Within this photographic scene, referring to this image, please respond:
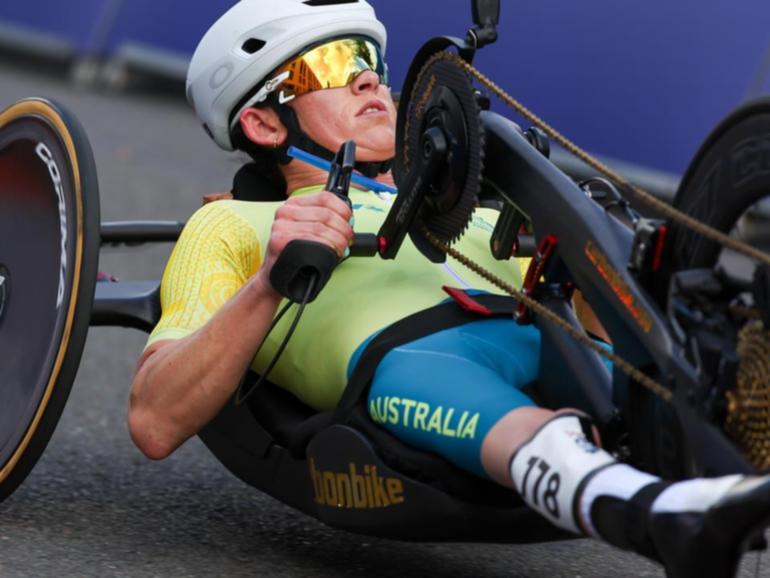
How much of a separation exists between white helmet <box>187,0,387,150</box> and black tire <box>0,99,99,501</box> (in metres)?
0.37

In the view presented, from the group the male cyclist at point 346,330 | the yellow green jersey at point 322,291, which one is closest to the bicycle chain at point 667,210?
the male cyclist at point 346,330

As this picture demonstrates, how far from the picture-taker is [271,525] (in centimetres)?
394

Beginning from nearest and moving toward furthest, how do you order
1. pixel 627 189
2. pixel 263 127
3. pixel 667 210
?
pixel 667 210
pixel 627 189
pixel 263 127

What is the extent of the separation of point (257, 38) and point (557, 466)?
1.50 metres

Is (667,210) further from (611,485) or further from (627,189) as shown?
(611,485)

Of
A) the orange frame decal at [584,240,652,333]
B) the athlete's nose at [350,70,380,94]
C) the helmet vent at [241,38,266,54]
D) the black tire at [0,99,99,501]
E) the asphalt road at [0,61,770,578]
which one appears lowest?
the asphalt road at [0,61,770,578]

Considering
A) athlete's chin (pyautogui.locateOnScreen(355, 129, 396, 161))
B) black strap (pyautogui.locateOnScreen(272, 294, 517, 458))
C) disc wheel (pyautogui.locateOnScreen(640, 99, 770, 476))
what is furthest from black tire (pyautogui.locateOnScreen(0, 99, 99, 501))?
disc wheel (pyautogui.locateOnScreen(640, 99, 770, 476))

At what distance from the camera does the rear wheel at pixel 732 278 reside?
8.95ft

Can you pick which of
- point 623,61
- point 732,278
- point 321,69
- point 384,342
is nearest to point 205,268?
point 384,342

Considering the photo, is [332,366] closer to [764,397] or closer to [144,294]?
[144,294]

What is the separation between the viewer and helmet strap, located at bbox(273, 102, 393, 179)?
3902 mm

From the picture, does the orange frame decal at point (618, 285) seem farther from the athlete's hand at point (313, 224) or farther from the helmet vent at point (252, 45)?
the helmet vent at point (252, 45)

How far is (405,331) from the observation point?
341 centimetres

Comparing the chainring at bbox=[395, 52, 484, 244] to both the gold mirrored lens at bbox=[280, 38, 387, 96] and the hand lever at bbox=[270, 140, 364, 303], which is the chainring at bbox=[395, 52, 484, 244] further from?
the gold mirrored lens at bbox=[280, 38, 387, 96]
